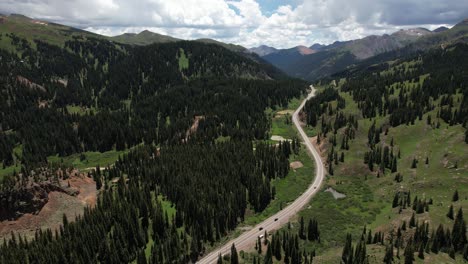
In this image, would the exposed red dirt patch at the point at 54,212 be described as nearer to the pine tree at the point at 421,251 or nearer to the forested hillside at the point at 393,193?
the forested hillside at the point at 393,193

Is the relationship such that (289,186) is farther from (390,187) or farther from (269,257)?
(269,257)

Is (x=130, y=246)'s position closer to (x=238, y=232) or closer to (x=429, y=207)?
(x=238, y=232)

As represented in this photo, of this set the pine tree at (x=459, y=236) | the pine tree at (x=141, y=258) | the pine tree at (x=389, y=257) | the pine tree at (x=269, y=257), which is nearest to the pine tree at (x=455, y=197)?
the pine tree at (x=459, y=236)

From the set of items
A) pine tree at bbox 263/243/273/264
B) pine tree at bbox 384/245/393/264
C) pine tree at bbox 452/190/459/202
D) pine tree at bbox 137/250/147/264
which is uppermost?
pine tree at bbox 452/190/459/202

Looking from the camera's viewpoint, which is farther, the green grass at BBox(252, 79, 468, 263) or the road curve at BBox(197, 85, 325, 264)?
the green grass at BBox(252, 79, 468, 263)

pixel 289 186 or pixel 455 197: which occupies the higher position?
pixel 455 197

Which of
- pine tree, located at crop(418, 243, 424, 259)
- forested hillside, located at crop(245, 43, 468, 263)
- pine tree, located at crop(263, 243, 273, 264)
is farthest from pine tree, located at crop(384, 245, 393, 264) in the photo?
pine tree, located at crop(263, 243, 273, 264)

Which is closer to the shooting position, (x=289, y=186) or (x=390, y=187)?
(x=390, y=187)

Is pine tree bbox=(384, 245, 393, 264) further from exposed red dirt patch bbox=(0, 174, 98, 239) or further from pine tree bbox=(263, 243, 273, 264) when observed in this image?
exposed red dirt patch bbox=(0, 174, 98, 239)

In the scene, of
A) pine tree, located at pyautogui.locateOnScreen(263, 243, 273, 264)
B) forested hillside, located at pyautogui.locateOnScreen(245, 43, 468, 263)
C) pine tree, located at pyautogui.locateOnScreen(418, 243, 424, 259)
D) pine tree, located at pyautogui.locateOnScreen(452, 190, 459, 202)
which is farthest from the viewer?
pine tree, located at pyautogui.locateOnScreen(452, 190, 459, 202)

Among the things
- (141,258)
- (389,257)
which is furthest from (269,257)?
(141,258)

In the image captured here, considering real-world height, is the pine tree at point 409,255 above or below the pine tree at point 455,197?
below
